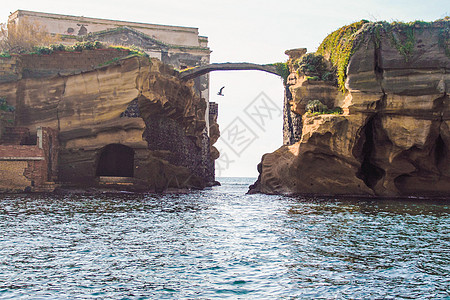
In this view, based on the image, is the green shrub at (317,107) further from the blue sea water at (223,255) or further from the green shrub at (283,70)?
the blue sea water at (223,255)

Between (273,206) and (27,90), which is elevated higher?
(27,90)

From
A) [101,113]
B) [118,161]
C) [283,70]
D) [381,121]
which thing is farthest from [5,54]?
[381,121]

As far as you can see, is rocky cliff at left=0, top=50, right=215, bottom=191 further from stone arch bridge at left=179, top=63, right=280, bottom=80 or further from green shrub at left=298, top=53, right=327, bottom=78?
green shrub at left=298, top=53, right=327, bottom=78

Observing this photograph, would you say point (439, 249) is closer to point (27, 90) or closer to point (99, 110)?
point (99, 110)

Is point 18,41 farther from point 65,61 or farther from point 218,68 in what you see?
point 218,68

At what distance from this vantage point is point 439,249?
1289 cm

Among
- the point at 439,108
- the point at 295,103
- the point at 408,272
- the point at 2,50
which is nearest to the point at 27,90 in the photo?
the point at 2,50

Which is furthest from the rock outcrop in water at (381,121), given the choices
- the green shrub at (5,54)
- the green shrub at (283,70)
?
the green shrub at (5,54)

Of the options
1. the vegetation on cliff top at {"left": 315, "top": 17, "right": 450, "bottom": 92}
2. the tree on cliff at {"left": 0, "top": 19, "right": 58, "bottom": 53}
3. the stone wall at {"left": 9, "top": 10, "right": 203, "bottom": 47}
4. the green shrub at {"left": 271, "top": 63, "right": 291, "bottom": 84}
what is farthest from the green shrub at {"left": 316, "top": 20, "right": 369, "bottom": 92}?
the stone wall at {"left": 9, "top": 10, "right": 203, "bottom": 47}

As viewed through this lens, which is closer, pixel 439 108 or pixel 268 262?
pixel 268 262

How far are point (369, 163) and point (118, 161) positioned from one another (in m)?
16.6

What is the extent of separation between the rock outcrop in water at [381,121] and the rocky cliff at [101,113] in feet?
29.2

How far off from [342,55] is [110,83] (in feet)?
46.8

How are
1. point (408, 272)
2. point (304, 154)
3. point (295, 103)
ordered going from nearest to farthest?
point (408, 272)
point (304, 154)
point (295, 103)
